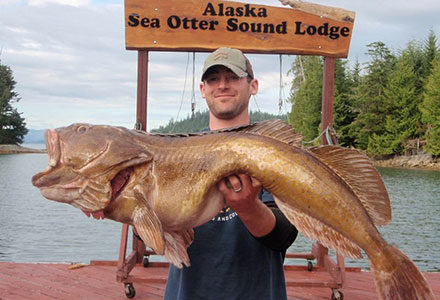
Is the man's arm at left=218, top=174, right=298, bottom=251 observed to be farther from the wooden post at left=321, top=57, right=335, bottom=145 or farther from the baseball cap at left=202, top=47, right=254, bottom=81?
the wooden post at left=321, top=57, right=335, bottom=145

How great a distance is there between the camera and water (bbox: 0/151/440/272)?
10.5 m

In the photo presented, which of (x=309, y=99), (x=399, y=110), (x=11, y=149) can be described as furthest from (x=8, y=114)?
(x=399, y=110)

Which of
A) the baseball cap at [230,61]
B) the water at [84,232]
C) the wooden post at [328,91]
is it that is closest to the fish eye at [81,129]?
the baseball cap at [230,61]

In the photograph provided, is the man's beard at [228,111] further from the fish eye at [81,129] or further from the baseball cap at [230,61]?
the fish eye at [81,129]

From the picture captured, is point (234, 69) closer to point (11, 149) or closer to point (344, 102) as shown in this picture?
point (344, 102)

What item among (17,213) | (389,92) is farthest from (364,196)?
(389,92)

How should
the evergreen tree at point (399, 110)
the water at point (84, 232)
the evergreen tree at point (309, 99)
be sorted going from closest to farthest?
the water at point (84, 232)
the evergreen tree at point (399, 110)
the evergreen tree at point (309, 99)

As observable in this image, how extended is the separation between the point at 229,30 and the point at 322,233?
3.56m

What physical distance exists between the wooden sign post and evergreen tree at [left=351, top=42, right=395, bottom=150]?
4353 cm

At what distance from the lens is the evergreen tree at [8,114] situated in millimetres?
58156

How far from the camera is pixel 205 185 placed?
2025mm

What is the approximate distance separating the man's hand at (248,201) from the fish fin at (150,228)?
36cm

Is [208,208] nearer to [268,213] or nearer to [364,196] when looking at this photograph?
[268,213]

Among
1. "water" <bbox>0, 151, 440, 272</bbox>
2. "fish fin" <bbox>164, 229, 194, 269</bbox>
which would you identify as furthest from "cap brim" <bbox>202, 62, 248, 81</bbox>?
"water" <bbox>0, 151, 440, 272</bbox>
